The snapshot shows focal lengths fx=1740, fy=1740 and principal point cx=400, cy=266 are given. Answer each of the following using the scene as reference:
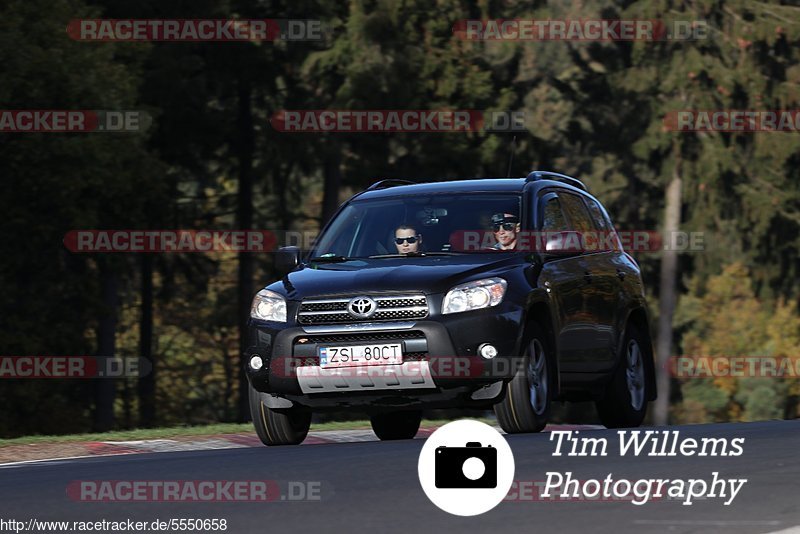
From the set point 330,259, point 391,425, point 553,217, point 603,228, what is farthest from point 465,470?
point 603,228

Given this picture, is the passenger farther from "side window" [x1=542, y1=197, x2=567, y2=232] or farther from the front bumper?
the front bumper

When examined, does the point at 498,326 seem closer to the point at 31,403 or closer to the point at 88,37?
the point at 88,37

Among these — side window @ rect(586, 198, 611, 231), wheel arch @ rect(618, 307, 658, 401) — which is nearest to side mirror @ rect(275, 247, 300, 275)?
side window @ rect(586, 198, 611, 231)

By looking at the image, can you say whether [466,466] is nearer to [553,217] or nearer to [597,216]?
[553,217]

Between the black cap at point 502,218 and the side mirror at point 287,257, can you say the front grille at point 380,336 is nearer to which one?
the side mirror at point 287,257

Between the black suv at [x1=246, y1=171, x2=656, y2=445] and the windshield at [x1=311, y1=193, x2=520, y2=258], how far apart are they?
0.04 feet

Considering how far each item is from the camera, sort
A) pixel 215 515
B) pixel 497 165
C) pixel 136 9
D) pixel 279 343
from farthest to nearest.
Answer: pixel 497 165 < pixel 136 9 < pixel 279 343 < pixel 215 515

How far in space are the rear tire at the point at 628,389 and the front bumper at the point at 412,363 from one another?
2.54 meters

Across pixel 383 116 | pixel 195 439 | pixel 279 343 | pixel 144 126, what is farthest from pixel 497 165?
pixel 279 343

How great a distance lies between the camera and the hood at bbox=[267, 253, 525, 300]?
12352mm

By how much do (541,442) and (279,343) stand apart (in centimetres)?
214

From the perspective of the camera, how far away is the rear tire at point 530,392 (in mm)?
12555

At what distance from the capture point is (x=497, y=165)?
42.9 metres

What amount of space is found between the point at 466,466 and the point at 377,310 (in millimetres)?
3479
